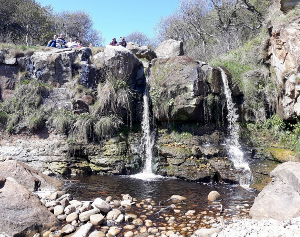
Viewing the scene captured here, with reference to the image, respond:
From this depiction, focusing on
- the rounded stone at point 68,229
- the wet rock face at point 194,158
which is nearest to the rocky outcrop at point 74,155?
the wet rock face at point 194,158

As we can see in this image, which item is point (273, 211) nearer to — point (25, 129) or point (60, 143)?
point (60, 143)

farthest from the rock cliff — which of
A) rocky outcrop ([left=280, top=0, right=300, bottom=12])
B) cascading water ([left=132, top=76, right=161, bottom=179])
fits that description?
rocky outcrop ([left=280, top=0, right=300, bottom=12])

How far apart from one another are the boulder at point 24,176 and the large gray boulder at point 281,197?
4.98 metres

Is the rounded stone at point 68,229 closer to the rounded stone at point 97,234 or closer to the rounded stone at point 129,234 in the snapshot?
the rounded stone at point 97,234

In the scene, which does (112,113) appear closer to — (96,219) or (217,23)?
(96,219)

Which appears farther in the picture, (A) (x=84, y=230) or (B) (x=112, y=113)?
(B) (x=112, y=113)

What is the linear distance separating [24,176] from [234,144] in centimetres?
696

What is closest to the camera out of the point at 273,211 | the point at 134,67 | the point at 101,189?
the point at 273,211

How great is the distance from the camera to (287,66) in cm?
846

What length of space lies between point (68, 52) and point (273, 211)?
1035 cm

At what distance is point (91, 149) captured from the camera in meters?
8.84

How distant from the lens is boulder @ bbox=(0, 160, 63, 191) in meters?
5.96

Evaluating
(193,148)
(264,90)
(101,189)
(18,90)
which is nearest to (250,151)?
(193,148)

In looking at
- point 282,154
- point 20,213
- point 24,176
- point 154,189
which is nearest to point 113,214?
point 20,213
